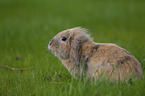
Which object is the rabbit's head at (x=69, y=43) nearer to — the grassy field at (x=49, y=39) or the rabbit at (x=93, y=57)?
the rabbit at (x=93, y=57)

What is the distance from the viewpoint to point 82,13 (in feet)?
35.2

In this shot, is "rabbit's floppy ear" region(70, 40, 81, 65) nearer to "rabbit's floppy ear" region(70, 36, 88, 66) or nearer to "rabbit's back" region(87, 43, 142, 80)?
"rabbit's floppy ear" region(70, 36, 88, 66)

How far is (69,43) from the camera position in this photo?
348cm

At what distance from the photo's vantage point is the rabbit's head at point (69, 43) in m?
3.38

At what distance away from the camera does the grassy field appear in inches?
112

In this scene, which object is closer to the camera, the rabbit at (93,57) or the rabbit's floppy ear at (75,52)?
the rabbit at (93,57)

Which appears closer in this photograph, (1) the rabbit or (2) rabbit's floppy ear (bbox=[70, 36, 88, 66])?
(1) the rabbit

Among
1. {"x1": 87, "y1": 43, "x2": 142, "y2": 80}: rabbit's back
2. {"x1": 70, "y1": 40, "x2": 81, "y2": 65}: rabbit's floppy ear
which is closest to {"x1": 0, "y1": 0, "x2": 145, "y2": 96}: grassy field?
{"x1": 87, "y1": 43, "x2": 142, "y2": 80}: rabbit's back

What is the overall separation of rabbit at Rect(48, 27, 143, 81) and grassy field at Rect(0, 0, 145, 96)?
176mm

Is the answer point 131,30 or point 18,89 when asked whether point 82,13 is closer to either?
point 131,30

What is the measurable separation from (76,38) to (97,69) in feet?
2.51

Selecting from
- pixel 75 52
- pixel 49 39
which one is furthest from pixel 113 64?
pixel 49 39

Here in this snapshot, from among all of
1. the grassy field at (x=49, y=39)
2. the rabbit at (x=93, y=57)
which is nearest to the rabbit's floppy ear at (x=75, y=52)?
the rabbit at (x=93, y=57)

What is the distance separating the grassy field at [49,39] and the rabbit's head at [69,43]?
1.42ft
